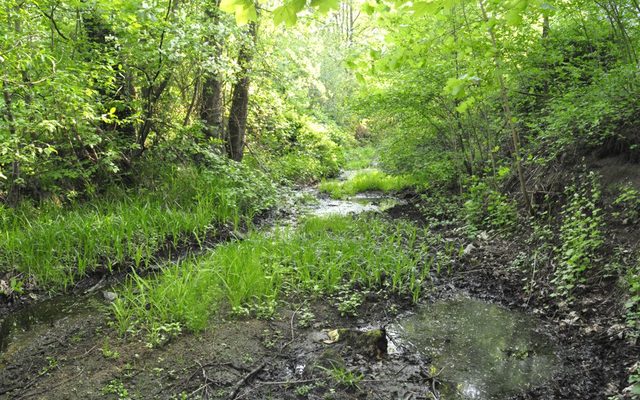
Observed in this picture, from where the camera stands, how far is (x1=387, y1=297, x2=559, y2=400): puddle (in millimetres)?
3482

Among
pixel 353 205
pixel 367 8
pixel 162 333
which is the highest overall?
pixel 367 8

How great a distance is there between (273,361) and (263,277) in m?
1.27

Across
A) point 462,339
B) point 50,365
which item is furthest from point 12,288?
point 462,339

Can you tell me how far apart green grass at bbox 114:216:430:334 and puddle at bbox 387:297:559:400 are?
550 millimetres

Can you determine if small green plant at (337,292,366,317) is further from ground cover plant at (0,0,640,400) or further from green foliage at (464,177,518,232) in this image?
green foliage at (464,177,518,232)

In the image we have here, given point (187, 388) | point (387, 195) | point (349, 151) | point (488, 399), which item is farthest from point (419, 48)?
point (349, 151)

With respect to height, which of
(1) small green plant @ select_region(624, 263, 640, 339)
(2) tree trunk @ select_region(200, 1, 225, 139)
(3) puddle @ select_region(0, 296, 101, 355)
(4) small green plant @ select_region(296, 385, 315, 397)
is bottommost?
(3) puddle @ select_region(0, 296, 101, 355)

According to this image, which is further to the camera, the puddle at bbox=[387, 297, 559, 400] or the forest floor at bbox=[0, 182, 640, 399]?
the puddle at bbox=[387, 297, 559, 400]

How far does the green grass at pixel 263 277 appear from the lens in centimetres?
425

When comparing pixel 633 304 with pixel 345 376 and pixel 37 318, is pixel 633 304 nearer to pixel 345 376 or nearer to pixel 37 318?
pixel 345 376

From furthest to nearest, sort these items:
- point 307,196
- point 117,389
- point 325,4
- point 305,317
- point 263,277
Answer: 1. point 307,196
2. point 263,277
3. point 305,317
4. point 117,389
5. point 325,4

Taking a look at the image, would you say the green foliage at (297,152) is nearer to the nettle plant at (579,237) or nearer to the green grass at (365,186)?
the green grass at (365,186)

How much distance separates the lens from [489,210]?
272 inches

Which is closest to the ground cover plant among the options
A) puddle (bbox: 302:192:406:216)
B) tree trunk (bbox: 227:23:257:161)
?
tree trunk (bbox: 227:23:257:161)
